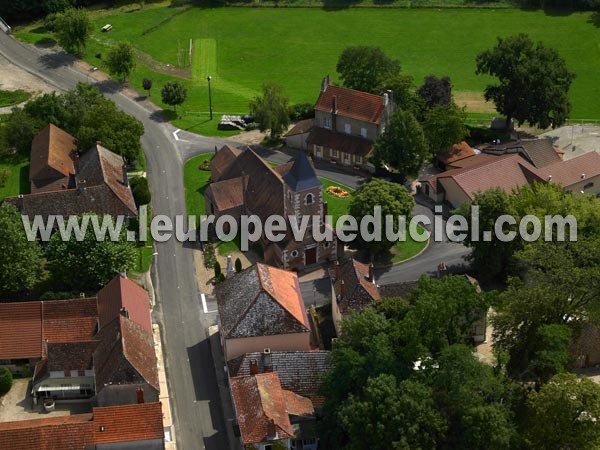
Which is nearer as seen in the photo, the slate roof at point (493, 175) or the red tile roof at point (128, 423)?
the red tile roof at point (128, 423)

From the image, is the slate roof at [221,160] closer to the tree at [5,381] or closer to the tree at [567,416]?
the tree at [5,381]

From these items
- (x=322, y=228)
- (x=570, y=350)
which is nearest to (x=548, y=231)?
(x=570, y=350)

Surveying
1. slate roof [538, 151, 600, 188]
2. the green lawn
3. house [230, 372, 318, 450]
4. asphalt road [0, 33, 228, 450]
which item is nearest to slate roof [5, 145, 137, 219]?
asphalt road [0, 33, 228, 450]

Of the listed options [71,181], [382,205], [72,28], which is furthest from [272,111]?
[72,28]

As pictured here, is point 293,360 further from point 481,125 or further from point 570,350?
point 481,125

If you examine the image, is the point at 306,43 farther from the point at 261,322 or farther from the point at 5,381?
the point at 5,381

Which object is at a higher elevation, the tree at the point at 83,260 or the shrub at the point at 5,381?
the tree at the point at 83,260

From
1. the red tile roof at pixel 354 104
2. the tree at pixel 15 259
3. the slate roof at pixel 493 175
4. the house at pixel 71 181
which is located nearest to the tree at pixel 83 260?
the tree at pixel 15 259
